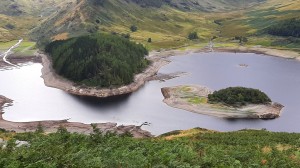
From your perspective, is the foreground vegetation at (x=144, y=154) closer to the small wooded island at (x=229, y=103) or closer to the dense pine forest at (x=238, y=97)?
the small wooded island at (x=229, y=103)

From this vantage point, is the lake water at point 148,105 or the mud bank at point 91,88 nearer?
the lake water at point 148,105

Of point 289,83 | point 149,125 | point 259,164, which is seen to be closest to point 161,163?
point 259,164

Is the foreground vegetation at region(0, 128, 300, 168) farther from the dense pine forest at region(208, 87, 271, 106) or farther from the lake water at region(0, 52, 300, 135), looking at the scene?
the dense pine forest at region(208, 87, 271, 106)

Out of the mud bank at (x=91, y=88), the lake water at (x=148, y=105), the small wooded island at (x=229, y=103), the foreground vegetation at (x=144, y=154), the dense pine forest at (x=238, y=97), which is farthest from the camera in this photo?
the mud bank at (x=91, y=88)

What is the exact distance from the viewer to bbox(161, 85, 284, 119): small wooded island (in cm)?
14138

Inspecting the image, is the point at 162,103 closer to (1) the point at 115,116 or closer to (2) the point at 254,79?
(1) the point at 115,116

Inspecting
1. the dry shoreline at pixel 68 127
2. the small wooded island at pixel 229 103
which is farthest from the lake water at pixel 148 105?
the dry shoreline at pixel 68 127

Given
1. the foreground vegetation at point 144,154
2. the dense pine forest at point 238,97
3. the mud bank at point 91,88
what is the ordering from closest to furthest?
the foreground vegetation at point 144,154 < the dense pine forest at point 238,97 < the mud bank at point 91,88

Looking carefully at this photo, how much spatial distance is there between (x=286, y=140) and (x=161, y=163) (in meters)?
37.8

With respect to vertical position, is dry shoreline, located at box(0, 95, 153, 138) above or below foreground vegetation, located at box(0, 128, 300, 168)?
below

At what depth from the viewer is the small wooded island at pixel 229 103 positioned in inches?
5566

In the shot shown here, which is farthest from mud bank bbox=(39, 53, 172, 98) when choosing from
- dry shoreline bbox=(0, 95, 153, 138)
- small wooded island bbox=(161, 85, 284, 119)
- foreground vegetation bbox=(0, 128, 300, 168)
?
foreground vegetation bbox=(0, 128, 300, 168)

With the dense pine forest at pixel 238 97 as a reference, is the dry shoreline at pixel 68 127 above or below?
below

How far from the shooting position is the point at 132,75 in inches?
7648
